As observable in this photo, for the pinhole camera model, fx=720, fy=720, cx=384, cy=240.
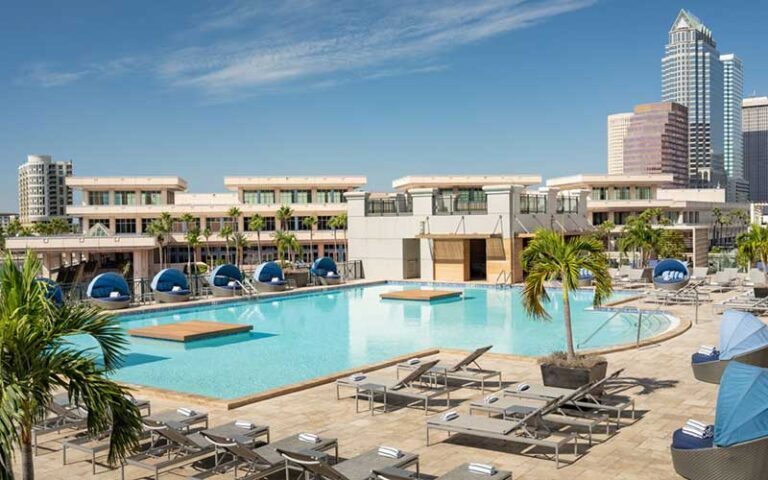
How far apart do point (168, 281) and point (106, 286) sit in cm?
245

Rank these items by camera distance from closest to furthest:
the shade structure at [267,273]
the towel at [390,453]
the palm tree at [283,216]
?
the towel at [390,453] → the shade structure at [267,273] → the palm tree at [283,216]

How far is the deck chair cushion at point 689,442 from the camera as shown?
755 centimetres

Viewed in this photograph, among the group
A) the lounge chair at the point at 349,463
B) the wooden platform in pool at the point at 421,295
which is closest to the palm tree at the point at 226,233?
the wooden platform in pool at the point at 421,295

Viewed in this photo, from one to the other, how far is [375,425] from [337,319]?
45.5ft

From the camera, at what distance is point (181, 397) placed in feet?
40.1

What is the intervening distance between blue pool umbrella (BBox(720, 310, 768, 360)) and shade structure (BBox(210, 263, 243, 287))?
21443mm

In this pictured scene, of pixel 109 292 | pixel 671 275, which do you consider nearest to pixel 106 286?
pixel 109 292

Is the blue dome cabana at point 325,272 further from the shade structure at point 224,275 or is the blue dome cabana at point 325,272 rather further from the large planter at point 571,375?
the large planter at point 571,375

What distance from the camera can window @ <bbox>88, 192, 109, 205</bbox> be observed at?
6208cm

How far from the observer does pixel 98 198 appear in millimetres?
62344

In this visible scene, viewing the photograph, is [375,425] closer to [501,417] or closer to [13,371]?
[501,417]

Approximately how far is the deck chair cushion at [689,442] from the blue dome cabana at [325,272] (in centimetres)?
2641

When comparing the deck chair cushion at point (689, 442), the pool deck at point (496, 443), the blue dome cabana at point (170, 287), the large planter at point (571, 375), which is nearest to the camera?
the deck chair cushion at point (689, 442)

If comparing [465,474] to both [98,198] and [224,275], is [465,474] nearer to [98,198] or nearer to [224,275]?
[224,275]
